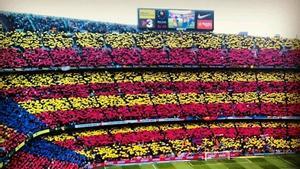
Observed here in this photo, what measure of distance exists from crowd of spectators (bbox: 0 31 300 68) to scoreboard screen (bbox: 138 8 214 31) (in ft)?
3.35

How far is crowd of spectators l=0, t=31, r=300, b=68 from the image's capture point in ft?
114

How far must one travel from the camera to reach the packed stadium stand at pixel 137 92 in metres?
33.1

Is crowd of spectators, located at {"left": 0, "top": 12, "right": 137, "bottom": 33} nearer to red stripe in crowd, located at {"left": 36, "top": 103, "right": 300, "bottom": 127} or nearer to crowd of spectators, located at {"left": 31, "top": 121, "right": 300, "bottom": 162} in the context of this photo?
red stripe in crowd, located at {"left": 36, "top": 103, "right": 300, "bottom": 127}

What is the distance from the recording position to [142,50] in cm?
3947

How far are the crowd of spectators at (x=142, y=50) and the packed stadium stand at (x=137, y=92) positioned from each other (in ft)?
0.31

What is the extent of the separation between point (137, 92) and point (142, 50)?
4.26 m

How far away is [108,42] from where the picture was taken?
1513 inches

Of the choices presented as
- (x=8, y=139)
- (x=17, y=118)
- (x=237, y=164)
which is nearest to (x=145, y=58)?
(x=237, y=164)

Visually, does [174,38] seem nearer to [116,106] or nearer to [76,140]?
[116,106]

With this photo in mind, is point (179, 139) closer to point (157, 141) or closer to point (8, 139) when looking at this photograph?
point (157, 141)

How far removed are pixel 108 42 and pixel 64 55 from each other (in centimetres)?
446

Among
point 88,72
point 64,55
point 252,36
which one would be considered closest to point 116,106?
point 88,72

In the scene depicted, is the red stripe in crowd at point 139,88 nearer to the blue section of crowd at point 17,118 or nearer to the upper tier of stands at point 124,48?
the blue section of crowd at point 17,118

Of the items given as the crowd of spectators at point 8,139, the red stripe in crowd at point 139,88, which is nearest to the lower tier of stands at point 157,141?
the crowd of spectators at point 8,139
